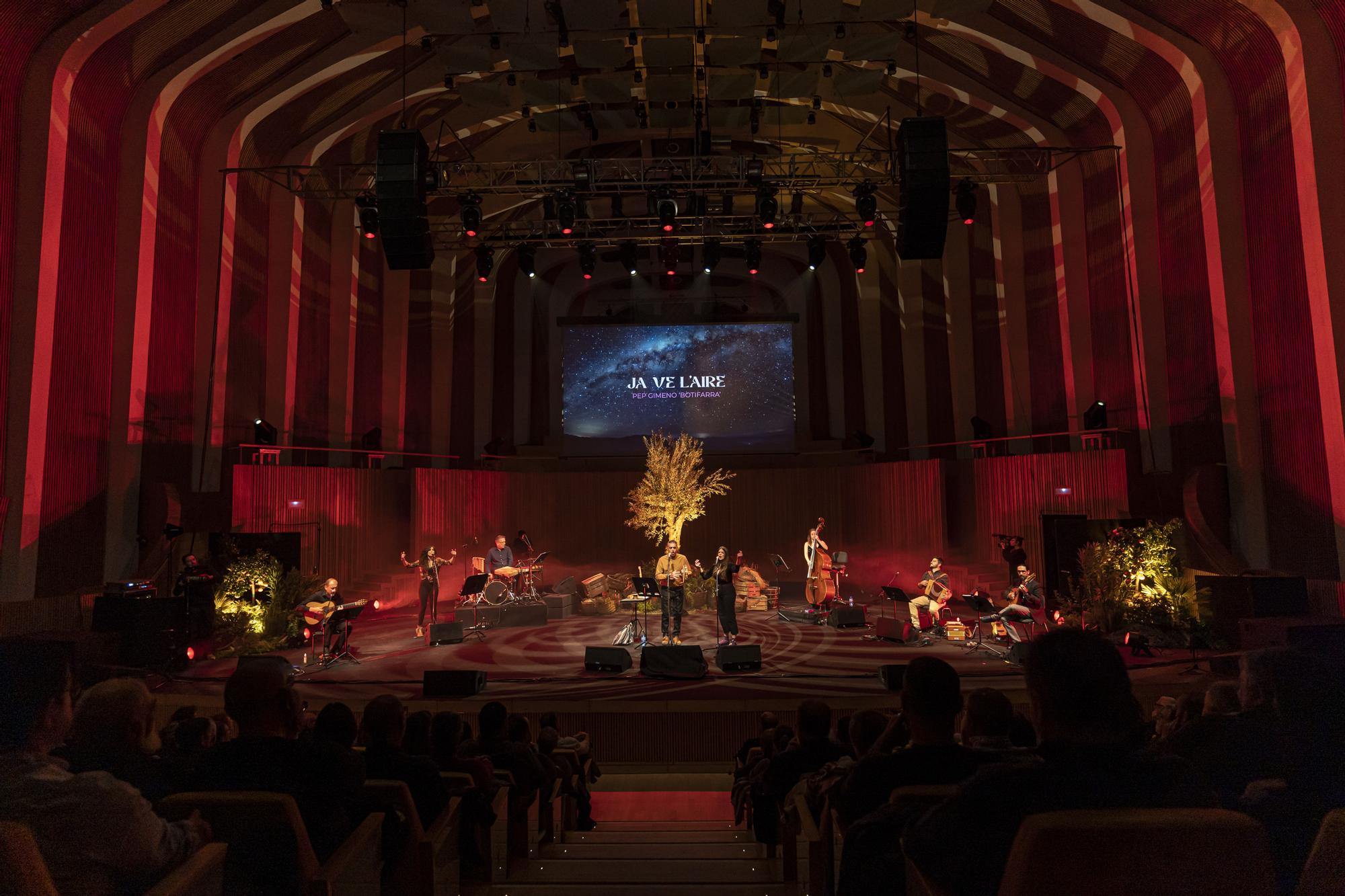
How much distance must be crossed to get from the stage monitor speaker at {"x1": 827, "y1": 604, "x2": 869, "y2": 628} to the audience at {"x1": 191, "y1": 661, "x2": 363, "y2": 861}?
973 centimetres

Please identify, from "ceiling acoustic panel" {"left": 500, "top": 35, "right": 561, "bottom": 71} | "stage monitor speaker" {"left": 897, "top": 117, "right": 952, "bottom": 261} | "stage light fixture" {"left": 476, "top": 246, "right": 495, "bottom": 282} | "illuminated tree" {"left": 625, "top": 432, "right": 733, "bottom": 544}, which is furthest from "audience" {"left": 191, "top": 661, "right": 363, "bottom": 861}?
"illuminated tree" {"left": 625, "top": 432, "right": 733, "bottom": 544}

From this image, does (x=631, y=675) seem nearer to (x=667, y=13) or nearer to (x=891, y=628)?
(x=891, y=628)

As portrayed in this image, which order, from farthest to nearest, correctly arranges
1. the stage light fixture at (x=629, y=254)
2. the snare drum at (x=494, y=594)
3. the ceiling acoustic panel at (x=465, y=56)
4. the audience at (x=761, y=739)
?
the stage light fixture at (x=629, y=254) → the snare drum at (x=494, y=594) → the ceiling acoustic panel at (x=465, y=56) → the audience at (x=761, y=739)

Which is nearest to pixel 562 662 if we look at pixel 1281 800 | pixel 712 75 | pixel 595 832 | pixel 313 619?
pixel 313 619

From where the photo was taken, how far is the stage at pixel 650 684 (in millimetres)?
7293

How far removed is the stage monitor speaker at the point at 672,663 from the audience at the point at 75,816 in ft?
21.9

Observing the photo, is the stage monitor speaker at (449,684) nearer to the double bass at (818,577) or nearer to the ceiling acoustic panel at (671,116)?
the double bass at (818,577)

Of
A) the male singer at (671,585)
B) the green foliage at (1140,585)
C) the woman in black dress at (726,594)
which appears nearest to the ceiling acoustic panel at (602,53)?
the male singer at (671,585)

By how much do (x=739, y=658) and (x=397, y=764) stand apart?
Answer: 591 centimetres

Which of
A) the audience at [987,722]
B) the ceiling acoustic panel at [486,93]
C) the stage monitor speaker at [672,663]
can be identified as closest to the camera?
the audience at [987,722]

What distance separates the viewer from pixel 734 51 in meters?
11.6

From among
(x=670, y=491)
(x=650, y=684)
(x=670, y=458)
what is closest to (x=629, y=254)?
(x=670, y=458)

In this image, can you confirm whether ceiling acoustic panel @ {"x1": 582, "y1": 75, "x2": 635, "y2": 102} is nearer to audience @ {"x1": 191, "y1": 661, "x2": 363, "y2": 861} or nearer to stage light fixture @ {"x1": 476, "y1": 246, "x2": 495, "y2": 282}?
stage light fixture @ {"x1": 476, "y1": 246, "x2": 495, "y2": 282}

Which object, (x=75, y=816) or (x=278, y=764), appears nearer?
(x=75, y=816)
